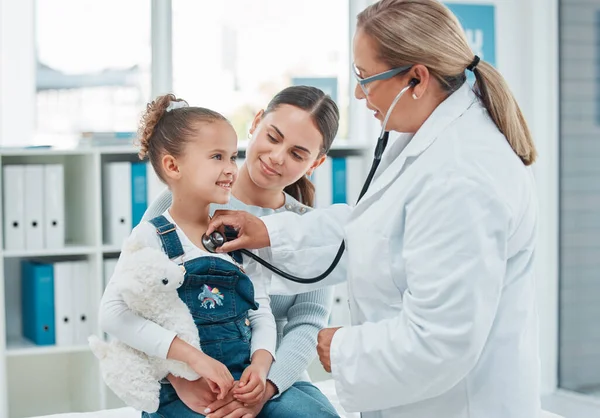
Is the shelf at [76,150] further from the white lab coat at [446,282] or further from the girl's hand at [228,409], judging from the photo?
the white lab coat at [446,282]

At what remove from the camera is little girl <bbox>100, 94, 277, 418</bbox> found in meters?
1.50

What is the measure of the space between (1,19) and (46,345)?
136 centimetres

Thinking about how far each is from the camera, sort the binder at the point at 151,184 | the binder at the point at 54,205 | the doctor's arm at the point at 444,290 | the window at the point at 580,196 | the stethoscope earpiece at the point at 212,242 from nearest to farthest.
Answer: the doctor's arm at the point at 444,290
the stethoscope earpiece at the point at 212,242
the binder at the point at 54,205
the binder at the point at 151,184
the window at the point at 580,196

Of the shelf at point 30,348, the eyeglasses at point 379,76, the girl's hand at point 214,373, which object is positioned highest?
the eyeglasses at point 379,76

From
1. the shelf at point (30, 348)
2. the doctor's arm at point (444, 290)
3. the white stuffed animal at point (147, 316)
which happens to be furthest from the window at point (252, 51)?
the doctor's arm at point (444, 290)

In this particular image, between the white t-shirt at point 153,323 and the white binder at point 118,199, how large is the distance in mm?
1555

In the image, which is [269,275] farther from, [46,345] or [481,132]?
[46,345]

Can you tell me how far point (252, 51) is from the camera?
376 centimetres

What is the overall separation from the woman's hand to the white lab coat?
0.26 metres

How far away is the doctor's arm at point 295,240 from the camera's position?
5.47 ft

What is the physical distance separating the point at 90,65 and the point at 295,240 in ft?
7.03

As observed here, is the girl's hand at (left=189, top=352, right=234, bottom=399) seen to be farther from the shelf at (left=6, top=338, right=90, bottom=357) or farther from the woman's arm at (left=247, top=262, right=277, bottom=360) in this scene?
the shelf at (left=6, top=338, right=90, bottom=357)

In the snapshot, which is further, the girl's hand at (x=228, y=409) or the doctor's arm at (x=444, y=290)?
the girl's hand at (x=228, y=409)

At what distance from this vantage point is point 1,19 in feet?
11.0
